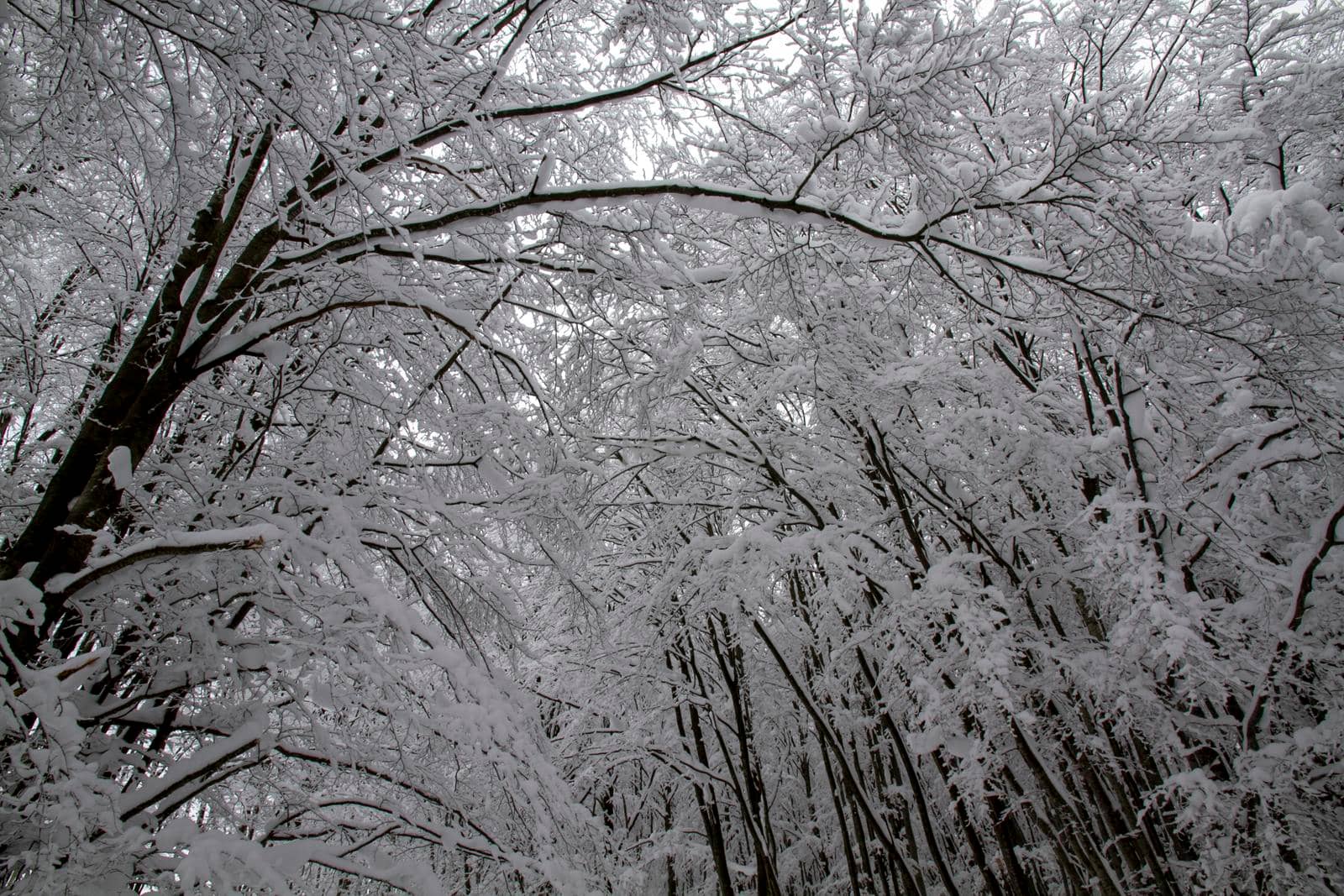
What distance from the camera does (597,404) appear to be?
12.6 ft

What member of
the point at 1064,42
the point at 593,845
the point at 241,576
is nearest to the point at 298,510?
the point at 241,576

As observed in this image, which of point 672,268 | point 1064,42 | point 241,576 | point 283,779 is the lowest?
point 283,779

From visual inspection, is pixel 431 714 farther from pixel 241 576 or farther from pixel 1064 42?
pixel 1064 42

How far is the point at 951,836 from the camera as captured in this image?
10914 millimetres

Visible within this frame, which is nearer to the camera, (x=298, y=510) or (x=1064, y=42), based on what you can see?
(x=298, y=510)

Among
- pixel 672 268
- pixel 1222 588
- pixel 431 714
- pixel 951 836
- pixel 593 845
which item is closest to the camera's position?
pixel 431 714

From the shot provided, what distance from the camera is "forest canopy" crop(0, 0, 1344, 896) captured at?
2.22 metres

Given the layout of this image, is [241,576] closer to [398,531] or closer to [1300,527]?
[398,531]

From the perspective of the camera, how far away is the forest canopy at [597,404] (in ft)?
7.27

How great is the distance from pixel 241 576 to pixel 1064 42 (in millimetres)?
6800

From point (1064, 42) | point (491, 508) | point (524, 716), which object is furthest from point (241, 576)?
point (1064, 42)

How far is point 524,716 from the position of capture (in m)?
2.64

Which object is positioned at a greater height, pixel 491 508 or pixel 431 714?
pixel 491 508

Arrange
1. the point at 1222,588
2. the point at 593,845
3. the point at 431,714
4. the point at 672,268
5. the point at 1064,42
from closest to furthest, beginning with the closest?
the point at 431,714, the point at 593,845, the point at 672,268, the point at 1064,42, the point at 1222,588
